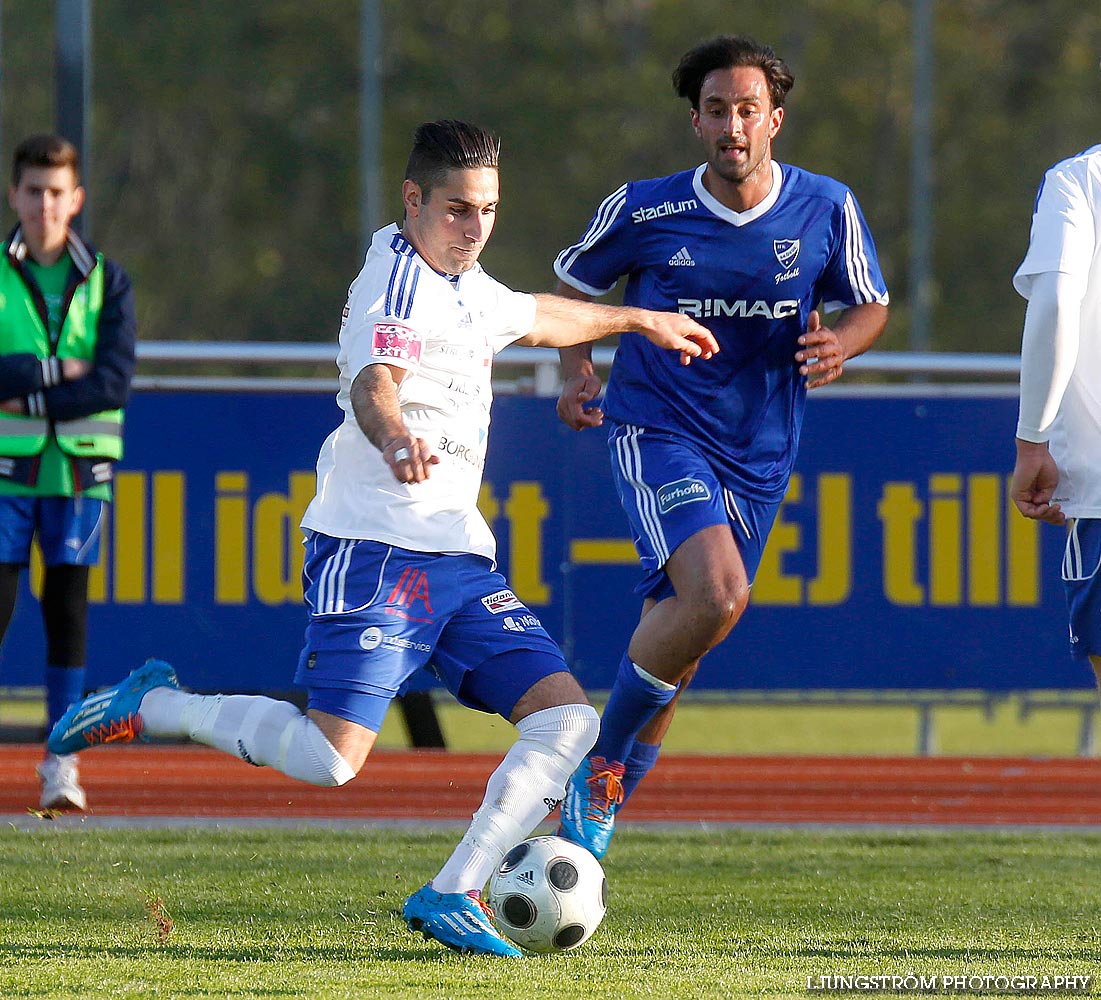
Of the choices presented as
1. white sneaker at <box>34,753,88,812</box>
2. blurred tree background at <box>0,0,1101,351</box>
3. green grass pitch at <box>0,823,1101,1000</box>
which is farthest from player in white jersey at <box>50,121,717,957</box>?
blurred tree background at <box>0,0,1101,351</box>

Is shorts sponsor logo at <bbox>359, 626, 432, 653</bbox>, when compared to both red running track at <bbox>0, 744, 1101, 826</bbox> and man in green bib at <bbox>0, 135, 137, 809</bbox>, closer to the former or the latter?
man in green bib at <bbox>0, 135, 137, 809</bbox>

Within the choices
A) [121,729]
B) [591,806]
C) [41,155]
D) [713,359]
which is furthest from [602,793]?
[41,155]

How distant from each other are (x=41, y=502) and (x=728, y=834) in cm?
260

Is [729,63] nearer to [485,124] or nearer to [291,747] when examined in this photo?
[291,747]

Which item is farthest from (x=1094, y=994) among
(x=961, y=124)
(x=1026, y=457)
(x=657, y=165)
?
(x=961, y=124)

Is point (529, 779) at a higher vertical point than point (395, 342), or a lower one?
lower

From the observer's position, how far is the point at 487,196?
4.49 m

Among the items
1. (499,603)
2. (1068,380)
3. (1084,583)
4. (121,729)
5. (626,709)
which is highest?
(1068,380)

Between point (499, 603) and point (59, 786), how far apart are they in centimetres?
242

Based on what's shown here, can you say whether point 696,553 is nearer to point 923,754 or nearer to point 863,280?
point 863,280

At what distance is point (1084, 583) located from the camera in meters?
4.21

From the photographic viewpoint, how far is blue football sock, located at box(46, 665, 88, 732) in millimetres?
6336

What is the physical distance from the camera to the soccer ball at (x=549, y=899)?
173 inches

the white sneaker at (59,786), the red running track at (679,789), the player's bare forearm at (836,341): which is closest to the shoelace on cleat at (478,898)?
the player's bare forearm at (836,341)
